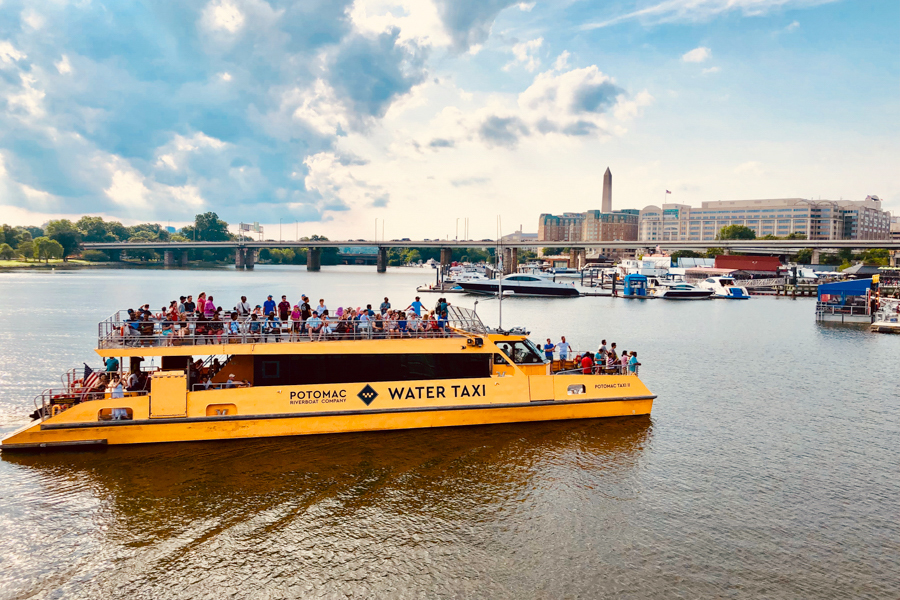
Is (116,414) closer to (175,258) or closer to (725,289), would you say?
(725,289)

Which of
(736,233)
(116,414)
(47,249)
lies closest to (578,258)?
(736,233)

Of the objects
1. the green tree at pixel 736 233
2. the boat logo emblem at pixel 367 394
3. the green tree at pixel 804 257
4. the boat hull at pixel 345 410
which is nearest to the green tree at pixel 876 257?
the green tree at pixel 804 257

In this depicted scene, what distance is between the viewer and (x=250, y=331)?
16.7 m

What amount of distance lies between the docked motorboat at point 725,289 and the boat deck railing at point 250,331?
8199 cm

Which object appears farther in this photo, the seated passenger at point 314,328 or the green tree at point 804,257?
the green tree at point 804,257

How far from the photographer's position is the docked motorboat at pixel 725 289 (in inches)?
3509

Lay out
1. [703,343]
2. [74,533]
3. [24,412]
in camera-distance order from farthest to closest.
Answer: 1. [703,343]
2. [24,412]
3. [74,533]

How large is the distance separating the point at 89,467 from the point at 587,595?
11.7 meters

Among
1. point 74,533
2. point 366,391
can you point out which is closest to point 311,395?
point 366,391

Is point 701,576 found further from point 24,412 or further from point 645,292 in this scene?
point 645,292

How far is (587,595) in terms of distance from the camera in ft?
32.9

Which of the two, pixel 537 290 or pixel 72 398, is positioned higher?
pixel 537 290

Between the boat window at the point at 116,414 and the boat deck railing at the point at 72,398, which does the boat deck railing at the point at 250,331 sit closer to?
the boat deck railing at the point at 72,398

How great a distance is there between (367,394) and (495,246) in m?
124
